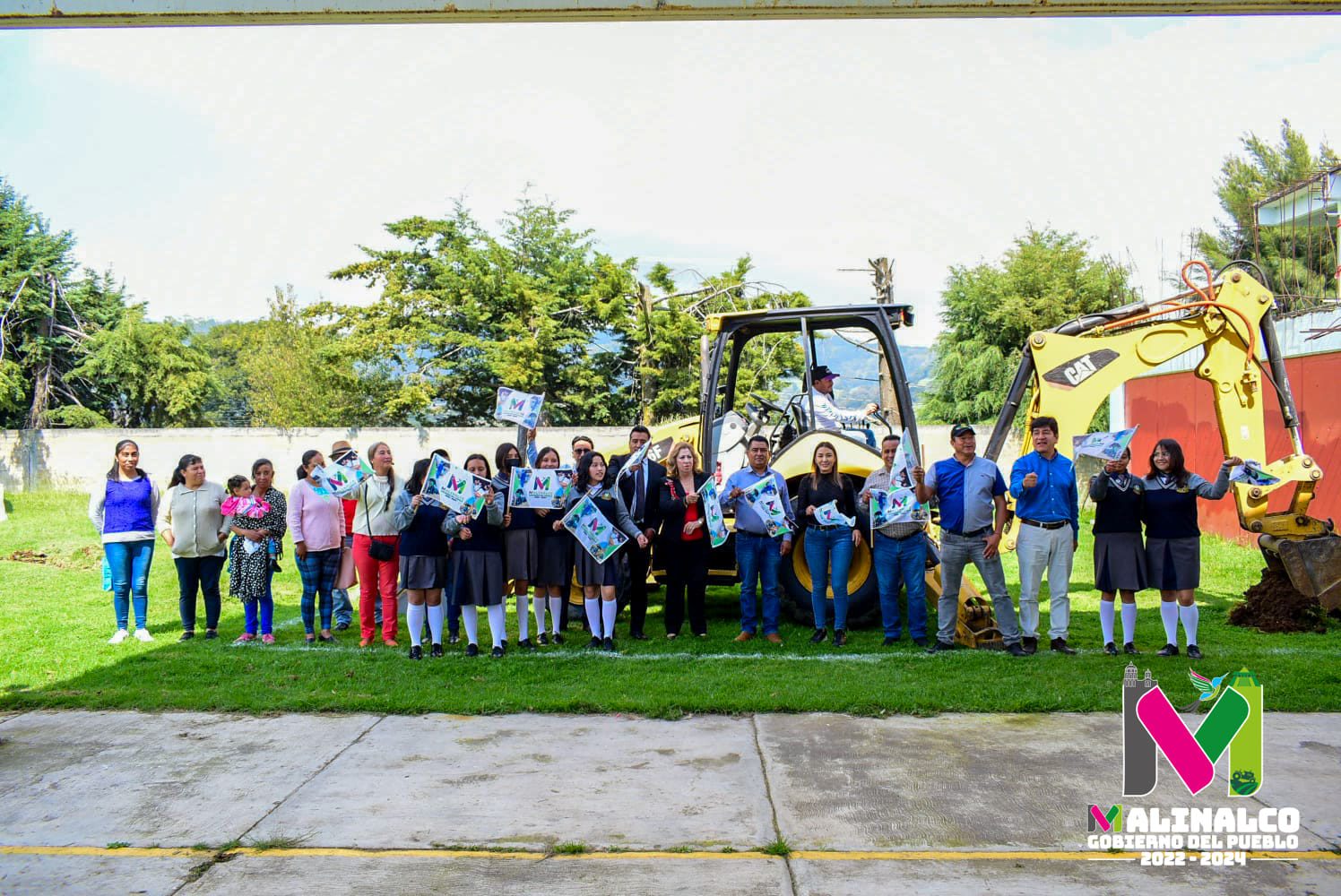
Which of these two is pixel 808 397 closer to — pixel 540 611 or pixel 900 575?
pixel 900 575

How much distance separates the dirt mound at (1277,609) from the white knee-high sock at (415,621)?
6863 millimetres

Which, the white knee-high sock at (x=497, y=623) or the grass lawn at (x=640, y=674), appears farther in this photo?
the white knee-high sock at (x=497, y=623)

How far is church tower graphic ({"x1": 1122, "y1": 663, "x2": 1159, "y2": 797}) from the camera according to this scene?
5.15 metres

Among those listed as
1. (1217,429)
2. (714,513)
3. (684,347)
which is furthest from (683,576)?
(684,347)

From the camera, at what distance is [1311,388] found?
41.6 ft

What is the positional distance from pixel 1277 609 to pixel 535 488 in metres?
6.32

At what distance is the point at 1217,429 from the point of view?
1477 cm

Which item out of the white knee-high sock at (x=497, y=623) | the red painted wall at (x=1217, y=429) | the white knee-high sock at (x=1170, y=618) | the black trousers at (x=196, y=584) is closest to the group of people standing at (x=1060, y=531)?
the white knee-high sock at (x=1170, y=618)

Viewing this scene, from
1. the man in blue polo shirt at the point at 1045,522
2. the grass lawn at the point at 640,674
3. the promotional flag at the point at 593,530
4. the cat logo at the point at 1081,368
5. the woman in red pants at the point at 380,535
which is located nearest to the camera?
the grass lawn at the point at 640,674

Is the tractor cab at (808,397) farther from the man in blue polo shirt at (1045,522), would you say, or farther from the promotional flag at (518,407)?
the promotional flag at (518,407)

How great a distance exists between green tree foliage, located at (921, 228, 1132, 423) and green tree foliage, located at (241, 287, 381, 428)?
53.3ft

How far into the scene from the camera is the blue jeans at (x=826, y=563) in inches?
336

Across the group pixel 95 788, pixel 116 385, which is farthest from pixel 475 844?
pixel 116 385

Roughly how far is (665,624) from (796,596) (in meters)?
1.17
